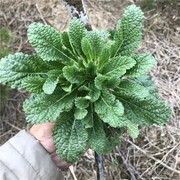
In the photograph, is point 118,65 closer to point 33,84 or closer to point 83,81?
point 83,81

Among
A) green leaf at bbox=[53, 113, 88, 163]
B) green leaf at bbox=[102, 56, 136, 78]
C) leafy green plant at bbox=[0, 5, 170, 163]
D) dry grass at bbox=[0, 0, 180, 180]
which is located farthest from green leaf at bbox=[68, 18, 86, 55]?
dry grass at bbox=[0, 0, 180, 180]

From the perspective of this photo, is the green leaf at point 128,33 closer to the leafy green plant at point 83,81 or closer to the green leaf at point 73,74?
the leafy green plant at point 83,81

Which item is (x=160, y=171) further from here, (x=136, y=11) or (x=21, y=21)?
(x=21, y=21)

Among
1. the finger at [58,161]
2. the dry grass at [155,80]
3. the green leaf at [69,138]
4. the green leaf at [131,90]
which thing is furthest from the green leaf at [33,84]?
the dry grass at [155,80]

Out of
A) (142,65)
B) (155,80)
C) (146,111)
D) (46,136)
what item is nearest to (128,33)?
(142,65)

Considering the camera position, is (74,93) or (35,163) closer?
(74,93)

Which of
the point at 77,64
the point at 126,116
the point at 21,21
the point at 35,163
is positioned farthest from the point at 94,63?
the point at 21,21
